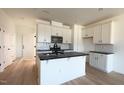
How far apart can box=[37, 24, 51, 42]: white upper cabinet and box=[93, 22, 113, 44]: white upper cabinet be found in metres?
2.60

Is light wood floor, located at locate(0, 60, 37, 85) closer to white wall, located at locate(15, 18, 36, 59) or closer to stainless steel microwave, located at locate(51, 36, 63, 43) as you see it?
stainless steel microwave, located at locate(51, 36, 63, 43)

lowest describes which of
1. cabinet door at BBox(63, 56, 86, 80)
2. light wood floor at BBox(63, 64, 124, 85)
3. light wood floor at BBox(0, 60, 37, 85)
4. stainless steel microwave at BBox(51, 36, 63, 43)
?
light wood floor at BBox(63, 64, 124, 85)

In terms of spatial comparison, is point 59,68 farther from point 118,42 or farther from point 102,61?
point 118,42

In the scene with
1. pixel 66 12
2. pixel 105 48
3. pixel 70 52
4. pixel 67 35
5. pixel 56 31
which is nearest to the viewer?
pixel 66 12

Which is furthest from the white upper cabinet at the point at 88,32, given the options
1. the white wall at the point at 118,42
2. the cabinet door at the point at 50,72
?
the cabinet door at the point at 50,72

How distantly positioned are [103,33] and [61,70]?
10.0 ft

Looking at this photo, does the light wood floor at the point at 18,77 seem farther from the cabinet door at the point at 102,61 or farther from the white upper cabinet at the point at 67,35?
the cabinet door at the point at 102,61

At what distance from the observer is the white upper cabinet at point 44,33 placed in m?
5.05

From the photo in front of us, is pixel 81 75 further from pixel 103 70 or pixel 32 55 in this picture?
pixel 32 55

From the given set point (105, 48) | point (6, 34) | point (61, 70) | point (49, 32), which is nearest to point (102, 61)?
point (105, 48)

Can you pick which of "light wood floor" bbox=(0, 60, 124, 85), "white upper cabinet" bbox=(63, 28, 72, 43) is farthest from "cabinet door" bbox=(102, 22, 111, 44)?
"white upper cabinet" bbox=(63, 28, 72, 43)

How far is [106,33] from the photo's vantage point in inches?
184

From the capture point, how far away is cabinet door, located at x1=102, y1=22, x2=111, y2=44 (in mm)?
A: 4508

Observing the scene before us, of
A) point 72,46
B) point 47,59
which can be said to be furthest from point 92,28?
point 47,59
